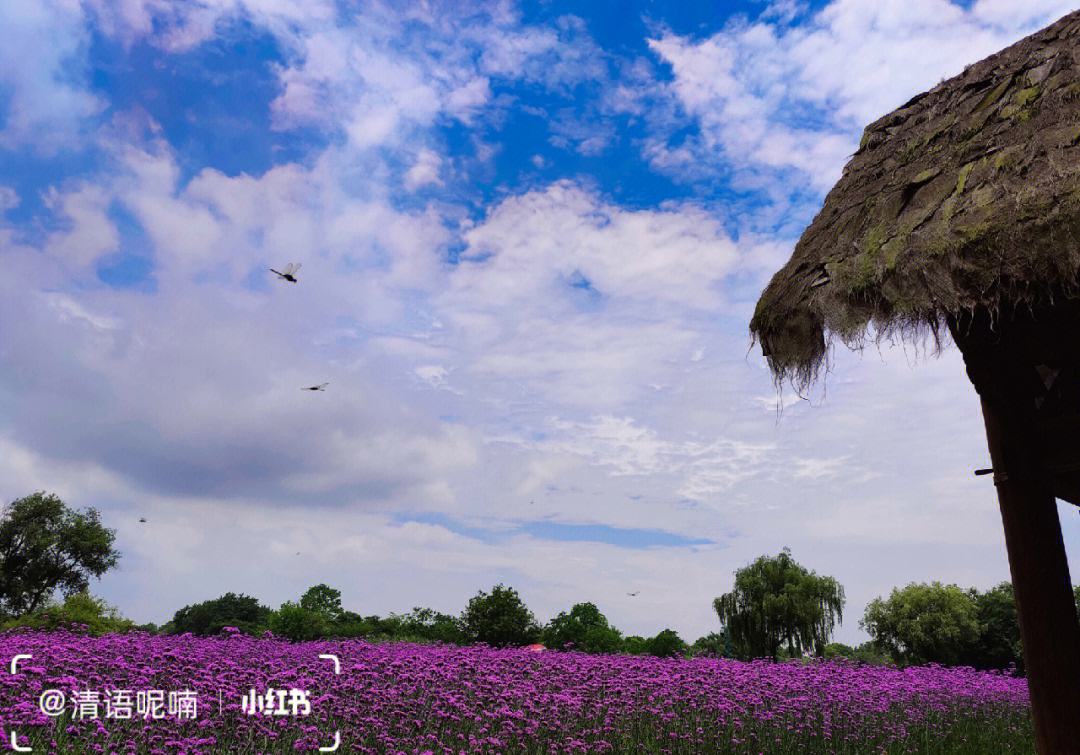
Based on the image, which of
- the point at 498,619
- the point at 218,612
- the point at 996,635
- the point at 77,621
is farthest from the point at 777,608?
the point at 218,612

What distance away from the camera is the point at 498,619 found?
20.1 metres

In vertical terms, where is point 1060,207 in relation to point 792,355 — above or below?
above

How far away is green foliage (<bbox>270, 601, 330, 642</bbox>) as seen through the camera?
19578 millimetres

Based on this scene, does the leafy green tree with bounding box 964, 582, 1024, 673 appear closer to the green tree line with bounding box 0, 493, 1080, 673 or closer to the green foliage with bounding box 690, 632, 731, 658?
the green tree line with bounding box 0, 493, 1080, 673

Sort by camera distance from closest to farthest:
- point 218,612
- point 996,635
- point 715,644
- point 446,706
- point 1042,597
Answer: point 1042,597 < point 446,706 < point 715,644 < point 996,635 < point 218,612

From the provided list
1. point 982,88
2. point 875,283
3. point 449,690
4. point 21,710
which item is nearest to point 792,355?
point 875,283

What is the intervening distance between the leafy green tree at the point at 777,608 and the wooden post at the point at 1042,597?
872 inches

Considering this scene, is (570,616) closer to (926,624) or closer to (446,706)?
(926,624)

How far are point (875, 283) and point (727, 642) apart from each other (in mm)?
24208

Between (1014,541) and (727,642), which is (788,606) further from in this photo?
(1014,541)

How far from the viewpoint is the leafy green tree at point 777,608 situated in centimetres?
2539

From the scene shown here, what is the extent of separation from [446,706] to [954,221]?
5.34 m

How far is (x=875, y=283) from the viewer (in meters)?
4.51

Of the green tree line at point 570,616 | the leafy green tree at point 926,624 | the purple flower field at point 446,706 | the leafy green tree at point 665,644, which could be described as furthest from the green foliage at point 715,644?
the purple flower field at point 446,706
